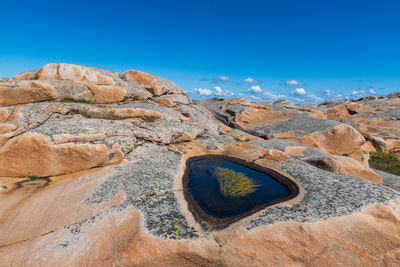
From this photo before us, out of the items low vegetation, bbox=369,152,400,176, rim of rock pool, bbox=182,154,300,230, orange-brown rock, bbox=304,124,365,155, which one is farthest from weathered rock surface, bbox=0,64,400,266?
low vegetation, bbox=369,152,400,176

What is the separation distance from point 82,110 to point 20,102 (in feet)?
22.5

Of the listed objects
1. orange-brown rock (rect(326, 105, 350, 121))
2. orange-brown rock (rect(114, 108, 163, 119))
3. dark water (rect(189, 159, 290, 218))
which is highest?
orange-brown rock (rect(326, 105, 350, 121))

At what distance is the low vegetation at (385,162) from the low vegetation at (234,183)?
103 feet

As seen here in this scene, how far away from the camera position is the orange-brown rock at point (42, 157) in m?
14.3

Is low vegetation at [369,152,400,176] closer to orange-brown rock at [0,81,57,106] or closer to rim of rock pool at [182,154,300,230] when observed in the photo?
rim of rock pool at [182,154,300,230]

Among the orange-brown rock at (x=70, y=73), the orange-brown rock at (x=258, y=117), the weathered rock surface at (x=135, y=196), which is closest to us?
the weathered rock surface at (x=135, y=196)

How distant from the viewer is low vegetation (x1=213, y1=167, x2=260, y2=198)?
14266mm

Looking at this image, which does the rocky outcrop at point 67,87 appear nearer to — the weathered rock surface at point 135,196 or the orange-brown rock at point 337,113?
the weathered rock surface at point 135,196

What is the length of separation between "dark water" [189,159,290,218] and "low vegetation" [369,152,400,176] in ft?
97.6

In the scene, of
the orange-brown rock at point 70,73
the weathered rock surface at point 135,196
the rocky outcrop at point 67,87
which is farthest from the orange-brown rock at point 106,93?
the orange-brown rock at point 70,73

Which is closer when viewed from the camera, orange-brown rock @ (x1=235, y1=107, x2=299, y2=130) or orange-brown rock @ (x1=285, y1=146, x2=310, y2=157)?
orange-brown rock @ (x1=285, y1=146, x2=310, y2=157)

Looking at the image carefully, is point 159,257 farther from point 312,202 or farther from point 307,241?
point 312,202

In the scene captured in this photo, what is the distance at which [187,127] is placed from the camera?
25203 millimetres

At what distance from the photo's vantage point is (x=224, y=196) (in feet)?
45.0
